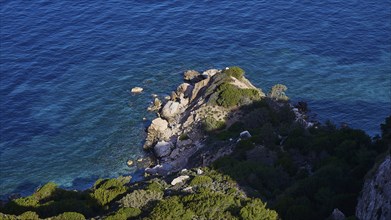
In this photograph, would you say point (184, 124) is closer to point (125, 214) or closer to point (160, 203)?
point (160, 203)

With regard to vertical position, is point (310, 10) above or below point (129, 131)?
above

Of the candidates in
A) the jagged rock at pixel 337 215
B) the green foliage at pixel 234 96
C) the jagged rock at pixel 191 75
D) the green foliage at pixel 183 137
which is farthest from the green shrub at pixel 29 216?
the jagged rock at pixel 191 75

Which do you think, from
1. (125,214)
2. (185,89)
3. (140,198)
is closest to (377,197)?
(140,198)

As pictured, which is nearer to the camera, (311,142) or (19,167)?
(311,142)

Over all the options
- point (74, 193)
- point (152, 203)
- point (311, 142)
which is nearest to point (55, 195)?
point (74, 193)

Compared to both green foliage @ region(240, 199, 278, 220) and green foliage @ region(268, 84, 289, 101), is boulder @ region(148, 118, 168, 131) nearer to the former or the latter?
green foliage @ region(268, 84, 289, 101)

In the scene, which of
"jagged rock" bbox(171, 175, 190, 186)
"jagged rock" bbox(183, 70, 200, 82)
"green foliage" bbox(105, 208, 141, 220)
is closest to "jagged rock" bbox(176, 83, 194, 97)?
"jagged rock" bbox(183, 70, 200, 82)

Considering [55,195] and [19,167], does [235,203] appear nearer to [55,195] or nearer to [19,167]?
[55,195]
